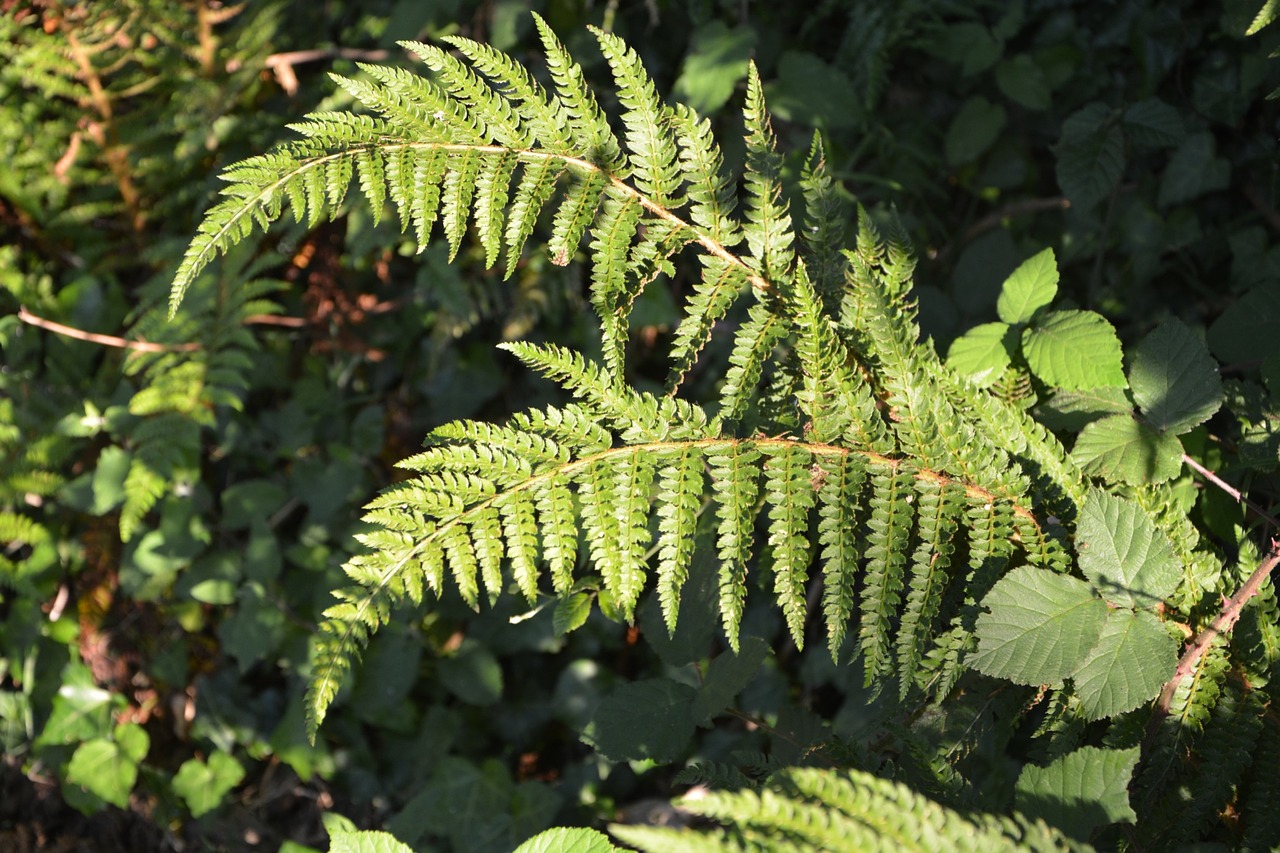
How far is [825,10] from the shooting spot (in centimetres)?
238

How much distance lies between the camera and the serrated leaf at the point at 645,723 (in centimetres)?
159

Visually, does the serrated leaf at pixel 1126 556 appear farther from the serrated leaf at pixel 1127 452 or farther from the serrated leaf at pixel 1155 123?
the serrated leaf at pixel 1155 123

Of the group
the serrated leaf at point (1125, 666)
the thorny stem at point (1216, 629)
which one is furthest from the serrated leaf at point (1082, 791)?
the thorny stem at point (1216, 629)

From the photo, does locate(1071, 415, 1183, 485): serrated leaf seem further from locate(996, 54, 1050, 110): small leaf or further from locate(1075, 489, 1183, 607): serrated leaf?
locate(996, 54, 1050, 110): small leaf

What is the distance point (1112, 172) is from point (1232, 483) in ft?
2.43

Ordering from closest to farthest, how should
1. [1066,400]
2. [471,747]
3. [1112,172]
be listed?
[1066,400] < [1112,172] < [471,747]

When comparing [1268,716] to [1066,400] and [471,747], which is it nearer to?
[1066,400]

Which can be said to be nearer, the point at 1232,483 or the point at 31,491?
the point at 1232,483

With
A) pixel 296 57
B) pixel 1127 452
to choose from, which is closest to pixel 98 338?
pixel 296 57

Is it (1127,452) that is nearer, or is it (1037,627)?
(1037,627)

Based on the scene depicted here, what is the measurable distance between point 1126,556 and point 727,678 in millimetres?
643

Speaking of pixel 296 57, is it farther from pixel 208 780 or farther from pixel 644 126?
pixel 208 780

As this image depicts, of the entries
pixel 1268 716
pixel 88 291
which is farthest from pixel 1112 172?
pixel 88 291

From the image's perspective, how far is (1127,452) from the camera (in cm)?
140
